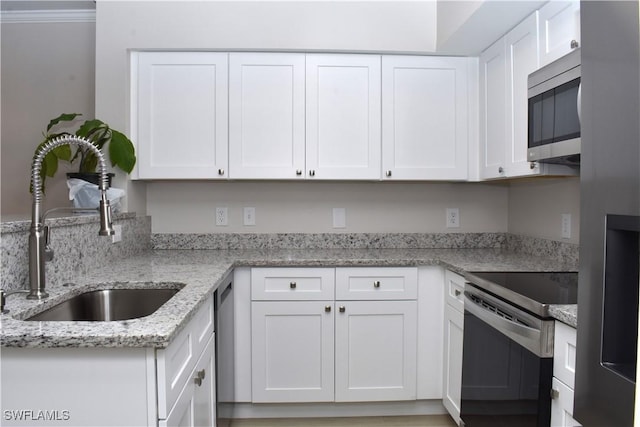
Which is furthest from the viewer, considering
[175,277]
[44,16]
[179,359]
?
[44,16]

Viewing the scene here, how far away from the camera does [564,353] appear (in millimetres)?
1253

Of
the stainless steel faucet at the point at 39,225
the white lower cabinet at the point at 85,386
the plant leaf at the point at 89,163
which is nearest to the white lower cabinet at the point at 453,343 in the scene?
the white lower cabinet at the point at 85,386

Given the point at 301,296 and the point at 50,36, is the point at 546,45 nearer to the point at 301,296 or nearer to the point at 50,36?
the point at 301,296

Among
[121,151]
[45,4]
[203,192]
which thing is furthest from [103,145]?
[45,4]

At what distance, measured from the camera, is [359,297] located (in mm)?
2215

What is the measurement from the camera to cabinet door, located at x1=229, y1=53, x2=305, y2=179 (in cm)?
241

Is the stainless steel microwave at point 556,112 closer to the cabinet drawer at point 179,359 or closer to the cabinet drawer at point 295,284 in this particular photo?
the cabinet drawer at point 295,284

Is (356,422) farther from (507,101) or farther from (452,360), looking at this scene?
(507,101)

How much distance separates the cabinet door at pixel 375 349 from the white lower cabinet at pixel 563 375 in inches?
38.5

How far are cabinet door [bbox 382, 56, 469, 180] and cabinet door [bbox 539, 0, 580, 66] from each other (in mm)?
670

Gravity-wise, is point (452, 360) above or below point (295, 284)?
below

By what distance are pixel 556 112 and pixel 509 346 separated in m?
0.87

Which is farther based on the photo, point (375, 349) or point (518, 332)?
point (375, 349)

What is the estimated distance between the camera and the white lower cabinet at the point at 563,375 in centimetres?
122
